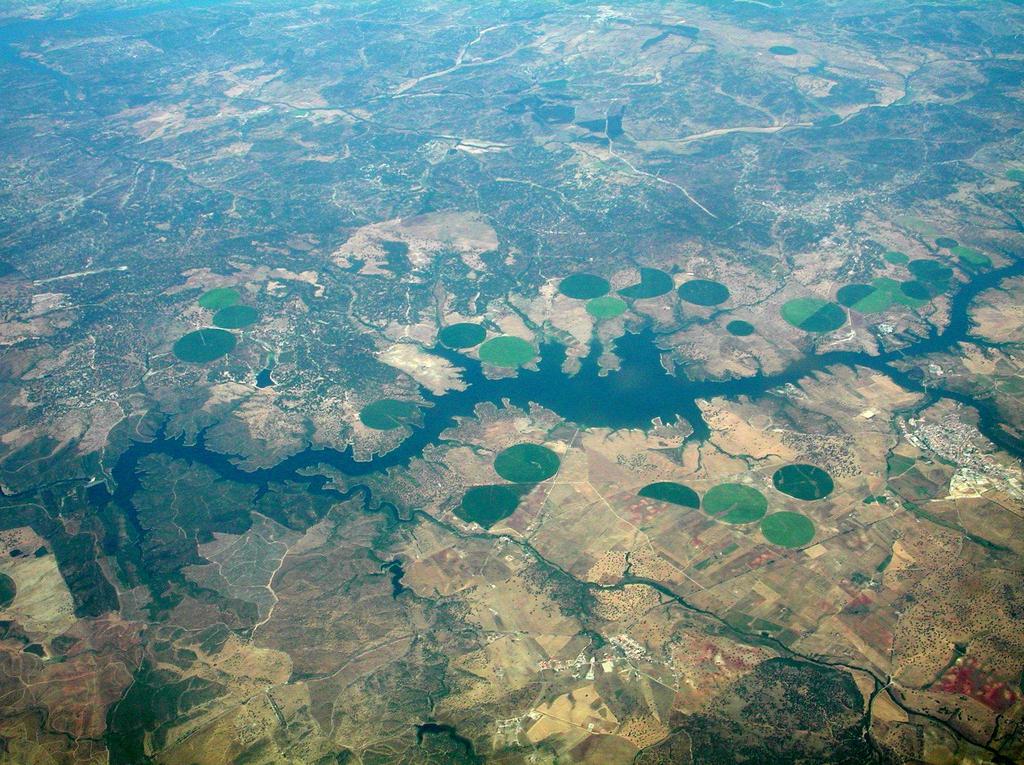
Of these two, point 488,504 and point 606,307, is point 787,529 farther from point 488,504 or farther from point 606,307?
point 606,307

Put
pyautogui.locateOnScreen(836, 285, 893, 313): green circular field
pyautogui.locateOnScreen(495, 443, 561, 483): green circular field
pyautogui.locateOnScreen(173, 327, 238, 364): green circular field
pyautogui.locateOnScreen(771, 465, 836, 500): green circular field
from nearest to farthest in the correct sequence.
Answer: pyautogui.locateOnScreen(771, 465, 836, 500): green circular field → pyautogui.locateOnScreen(495, 443, 561, 483): green circular field → pyautogui.locateOnScreen(173, 327, 238, 364): green circular field → pyautogui.locateOnScreen(836, 285, 893, 313): green circular field

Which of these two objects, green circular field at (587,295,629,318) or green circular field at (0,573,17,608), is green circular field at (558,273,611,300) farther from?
green circular field at (0,573,17,608)

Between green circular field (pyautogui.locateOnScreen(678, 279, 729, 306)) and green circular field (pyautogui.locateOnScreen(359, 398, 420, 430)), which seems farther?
green circular field (pyautogui.locateOnScreen(678, 279, 729, 306))

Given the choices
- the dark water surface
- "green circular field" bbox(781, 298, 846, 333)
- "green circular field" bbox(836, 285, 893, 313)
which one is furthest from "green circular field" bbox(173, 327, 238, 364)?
"green circular field" bbox(836, 285, 893, 313)

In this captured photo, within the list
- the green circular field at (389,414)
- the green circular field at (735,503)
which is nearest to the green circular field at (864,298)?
the green circular field at (735,503)

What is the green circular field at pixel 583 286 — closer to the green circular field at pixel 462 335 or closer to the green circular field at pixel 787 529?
the green circular field at pixel 462 335

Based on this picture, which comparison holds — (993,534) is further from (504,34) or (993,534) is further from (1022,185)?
(504,34)
